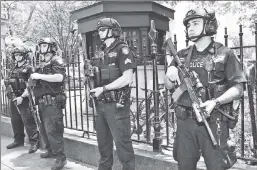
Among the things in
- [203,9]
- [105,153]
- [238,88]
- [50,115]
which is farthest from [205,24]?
[50,115]

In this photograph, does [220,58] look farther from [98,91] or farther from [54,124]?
[54,124]

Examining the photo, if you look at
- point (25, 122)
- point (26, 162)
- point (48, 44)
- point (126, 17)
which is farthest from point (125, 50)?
point (126, 17)

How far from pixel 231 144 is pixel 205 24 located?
1.17m

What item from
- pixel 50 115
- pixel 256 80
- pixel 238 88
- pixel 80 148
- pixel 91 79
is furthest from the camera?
pixel 80 148

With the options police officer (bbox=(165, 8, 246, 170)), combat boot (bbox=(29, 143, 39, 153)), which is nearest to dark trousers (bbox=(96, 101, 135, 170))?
police officer (bbox=(165, 8, 246, 170))

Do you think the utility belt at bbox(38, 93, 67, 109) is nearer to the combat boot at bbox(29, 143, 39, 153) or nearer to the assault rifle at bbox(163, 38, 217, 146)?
the combat boot at bbox(29, 143, 39, 153)

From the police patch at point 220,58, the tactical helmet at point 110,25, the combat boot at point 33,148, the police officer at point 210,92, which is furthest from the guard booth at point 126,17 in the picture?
the police patch at point 220,58

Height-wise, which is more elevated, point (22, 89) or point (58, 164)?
point (22, 89)

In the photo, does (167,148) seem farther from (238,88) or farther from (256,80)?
(238,88)

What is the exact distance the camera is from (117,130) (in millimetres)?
3586

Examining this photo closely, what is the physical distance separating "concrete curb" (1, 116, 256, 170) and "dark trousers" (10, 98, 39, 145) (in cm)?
70

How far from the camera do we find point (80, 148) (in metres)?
5.05

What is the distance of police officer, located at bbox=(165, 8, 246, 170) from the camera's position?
8.72 ft

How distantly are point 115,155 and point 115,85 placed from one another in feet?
4.72
